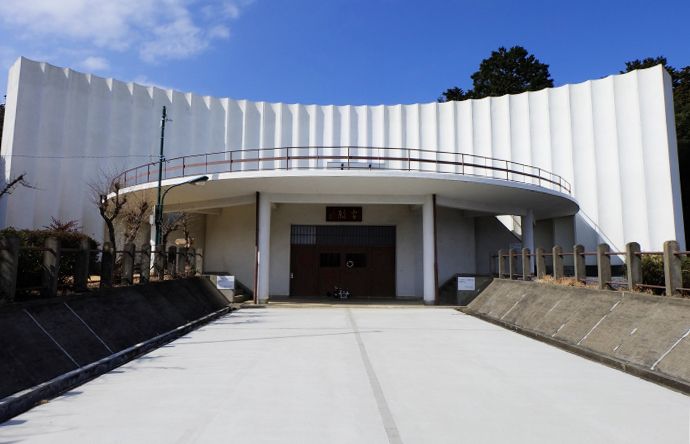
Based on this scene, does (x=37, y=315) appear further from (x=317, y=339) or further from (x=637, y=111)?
(x=637, y=111)

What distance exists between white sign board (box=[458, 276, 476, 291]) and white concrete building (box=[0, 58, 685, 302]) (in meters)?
1.33

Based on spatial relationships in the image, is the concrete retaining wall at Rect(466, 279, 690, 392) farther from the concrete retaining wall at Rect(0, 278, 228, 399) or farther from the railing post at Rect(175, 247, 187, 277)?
the railing post at Rect(175, 247, 187, 277)

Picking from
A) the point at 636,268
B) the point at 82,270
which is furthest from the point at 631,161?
the point at 82,270

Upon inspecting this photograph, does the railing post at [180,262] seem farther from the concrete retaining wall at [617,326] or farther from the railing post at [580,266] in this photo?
the railing post at [580,266]

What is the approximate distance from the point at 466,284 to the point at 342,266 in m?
6.75

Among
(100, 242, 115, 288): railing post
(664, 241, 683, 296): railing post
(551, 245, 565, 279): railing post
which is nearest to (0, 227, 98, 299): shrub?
(100, 242, 115, 288): railing post

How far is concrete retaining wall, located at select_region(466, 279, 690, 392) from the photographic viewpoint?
22.0 ft

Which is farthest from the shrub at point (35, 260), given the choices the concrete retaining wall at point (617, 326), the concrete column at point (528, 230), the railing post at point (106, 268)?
the concrete column at point (528, 230)

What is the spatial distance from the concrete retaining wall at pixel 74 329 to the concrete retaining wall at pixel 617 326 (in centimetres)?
871

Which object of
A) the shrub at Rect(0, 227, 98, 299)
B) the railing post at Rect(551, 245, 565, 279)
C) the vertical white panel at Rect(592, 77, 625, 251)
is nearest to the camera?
the shrub at Rect(0, 227, 98, 299)

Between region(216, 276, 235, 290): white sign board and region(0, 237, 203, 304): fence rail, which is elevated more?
region(0, 237, 203, 304): fence rail

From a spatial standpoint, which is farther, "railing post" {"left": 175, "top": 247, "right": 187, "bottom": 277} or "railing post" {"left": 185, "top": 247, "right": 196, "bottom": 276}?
"railing post" {"left": 185, "top": 247, "right": 196, "bottom": 276}

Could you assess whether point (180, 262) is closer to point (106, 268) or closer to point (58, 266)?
point (106, 268)

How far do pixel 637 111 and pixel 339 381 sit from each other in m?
27.4
